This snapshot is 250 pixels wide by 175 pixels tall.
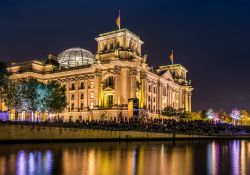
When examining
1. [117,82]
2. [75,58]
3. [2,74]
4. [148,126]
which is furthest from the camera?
[75,58]

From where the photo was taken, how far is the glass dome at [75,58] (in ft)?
452

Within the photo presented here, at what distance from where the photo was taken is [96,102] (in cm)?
11219

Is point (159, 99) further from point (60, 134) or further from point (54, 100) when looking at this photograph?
point (60, 134)

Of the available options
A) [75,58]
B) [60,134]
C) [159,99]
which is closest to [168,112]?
[159,99]

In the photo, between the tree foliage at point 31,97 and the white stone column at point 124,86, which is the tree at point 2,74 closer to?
the tree foliage at point 31,97

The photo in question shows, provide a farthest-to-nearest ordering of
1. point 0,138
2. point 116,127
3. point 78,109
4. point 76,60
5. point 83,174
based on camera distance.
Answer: point 76,60
point 78,109
point 116,127
point 0,138
point 83,174

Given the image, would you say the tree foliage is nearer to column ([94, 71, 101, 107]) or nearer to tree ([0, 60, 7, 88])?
tree ([0, 60, 7, 88])

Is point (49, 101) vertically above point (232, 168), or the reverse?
point (49, 101)

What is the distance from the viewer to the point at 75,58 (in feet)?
454

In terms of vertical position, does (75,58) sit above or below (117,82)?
above

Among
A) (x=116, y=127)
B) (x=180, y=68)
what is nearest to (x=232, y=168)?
(x=116, y=127)

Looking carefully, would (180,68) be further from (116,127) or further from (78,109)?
(116,127)

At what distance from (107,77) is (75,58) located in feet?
99.6

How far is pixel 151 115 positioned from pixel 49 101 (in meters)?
50.4
